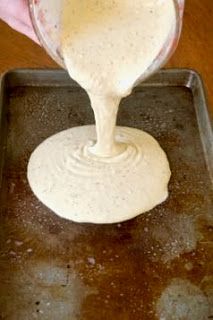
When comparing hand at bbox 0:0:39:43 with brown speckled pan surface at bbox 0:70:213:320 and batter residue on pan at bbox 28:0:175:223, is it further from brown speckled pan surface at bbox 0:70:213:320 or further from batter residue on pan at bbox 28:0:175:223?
brown speckled pan surface at bbox 0:70:213:320

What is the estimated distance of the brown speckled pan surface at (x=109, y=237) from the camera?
1014 millimetres

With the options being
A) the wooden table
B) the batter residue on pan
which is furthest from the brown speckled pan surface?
the wooden table

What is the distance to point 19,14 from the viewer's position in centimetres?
114

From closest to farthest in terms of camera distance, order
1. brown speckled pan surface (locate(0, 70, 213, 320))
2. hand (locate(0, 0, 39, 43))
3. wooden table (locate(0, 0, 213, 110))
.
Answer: brown speckled pan surface (locate(0, 70, 213, 320))
hand (locate(0, 0, 39, 43))
wooden table (locate(0, 0, 213, 110))

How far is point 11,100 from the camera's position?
1.38 meters

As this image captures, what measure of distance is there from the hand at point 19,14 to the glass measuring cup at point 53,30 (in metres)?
0.06

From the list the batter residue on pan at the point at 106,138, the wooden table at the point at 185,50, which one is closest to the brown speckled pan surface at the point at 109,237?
the batter residue on pan at the point at 106,138

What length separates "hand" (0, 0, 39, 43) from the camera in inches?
44.6

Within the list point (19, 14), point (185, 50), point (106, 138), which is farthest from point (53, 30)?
point (185, 50)

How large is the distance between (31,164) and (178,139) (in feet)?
1.02

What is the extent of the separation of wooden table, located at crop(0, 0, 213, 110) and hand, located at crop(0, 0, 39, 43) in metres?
0.37

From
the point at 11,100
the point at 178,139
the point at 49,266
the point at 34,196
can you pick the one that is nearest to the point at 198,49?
the point at 178,139

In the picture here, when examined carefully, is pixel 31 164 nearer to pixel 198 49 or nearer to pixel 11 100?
pixel 11 100

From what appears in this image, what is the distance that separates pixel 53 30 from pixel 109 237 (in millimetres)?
373
